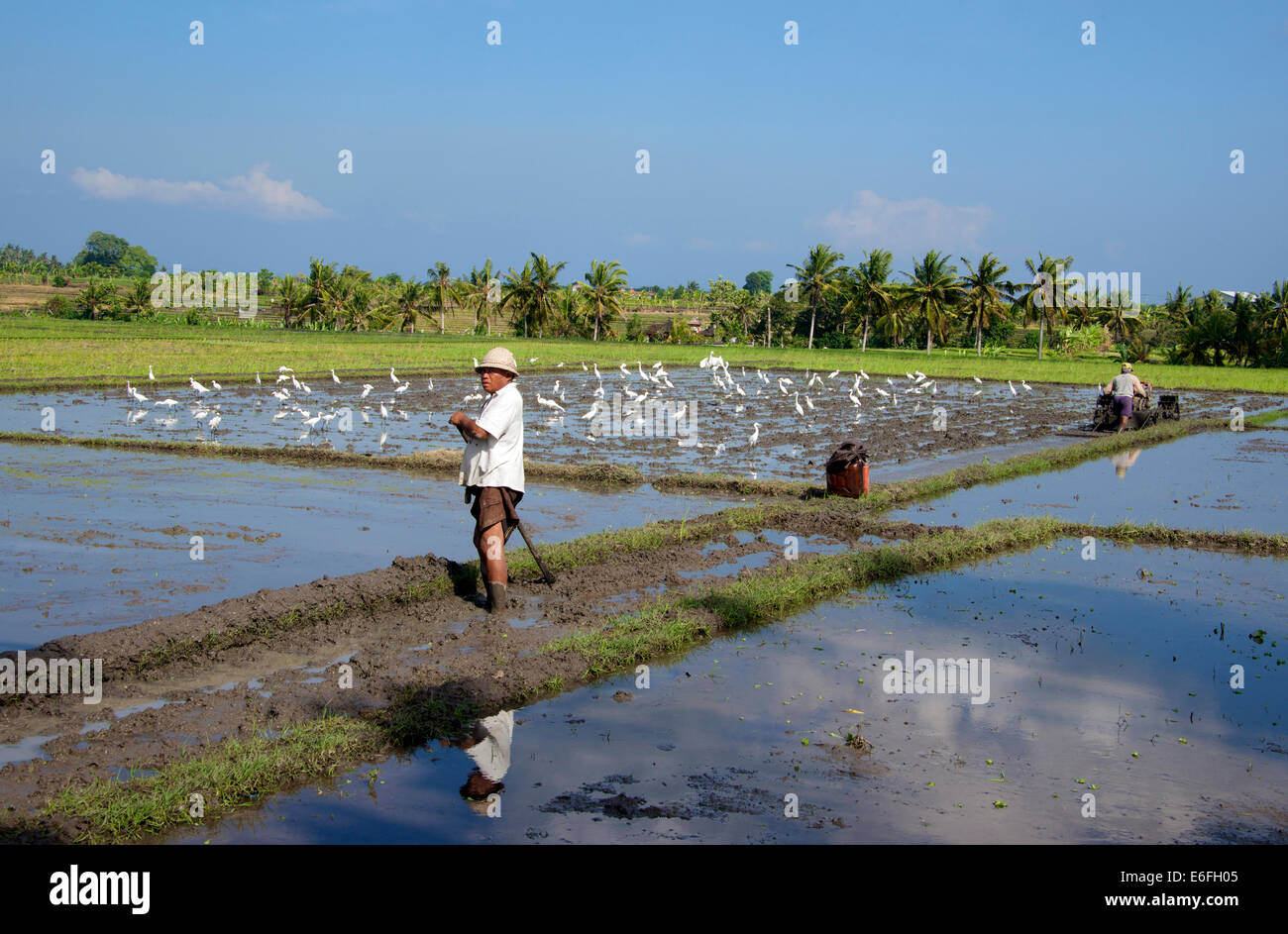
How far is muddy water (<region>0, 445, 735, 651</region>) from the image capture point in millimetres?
7488

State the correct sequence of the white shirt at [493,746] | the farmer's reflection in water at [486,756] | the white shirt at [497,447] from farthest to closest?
the white shirt at [497,447] < the white shirt at [493,746] < the farmer's reflection in water at [486,756]

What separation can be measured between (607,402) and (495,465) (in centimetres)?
1728

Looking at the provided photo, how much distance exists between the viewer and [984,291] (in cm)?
5612

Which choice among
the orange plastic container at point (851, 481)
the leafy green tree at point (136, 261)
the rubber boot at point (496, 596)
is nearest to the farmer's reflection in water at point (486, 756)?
the rubber boot at point (496, 596)

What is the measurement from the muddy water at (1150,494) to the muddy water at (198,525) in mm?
3242

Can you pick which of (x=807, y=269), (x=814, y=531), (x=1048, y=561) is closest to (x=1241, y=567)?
(x=1048, y=561)

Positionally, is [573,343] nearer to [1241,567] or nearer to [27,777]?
[1241,567]

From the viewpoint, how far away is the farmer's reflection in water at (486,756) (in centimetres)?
443

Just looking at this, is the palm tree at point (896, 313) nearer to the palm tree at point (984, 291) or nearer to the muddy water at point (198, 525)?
the palm tree at point (984, 291)

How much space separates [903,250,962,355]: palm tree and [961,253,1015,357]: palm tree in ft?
2.91

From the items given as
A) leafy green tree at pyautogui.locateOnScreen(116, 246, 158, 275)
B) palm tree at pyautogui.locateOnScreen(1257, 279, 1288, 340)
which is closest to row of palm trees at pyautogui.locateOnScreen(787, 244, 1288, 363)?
palm tree at pyautogui.locateOnScreen(1257, 279, 1288, 340)

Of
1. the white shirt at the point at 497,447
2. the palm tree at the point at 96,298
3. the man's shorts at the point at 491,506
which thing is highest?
the palm tree at the point at 96,298

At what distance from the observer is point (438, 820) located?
4.16 meters
